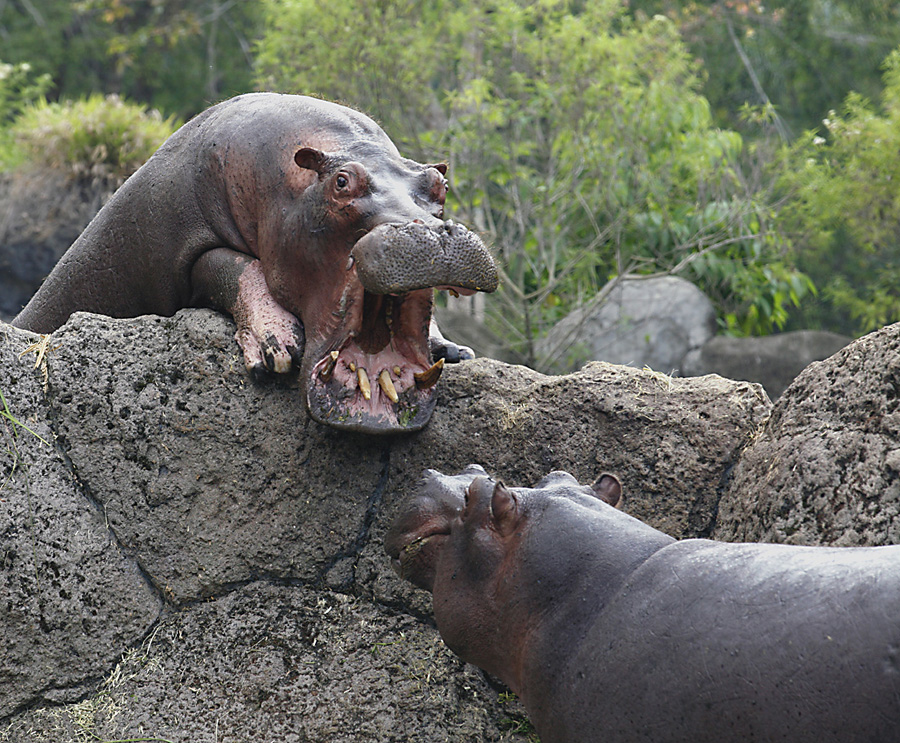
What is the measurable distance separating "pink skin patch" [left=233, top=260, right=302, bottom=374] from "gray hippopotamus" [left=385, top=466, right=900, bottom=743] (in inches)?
36.2

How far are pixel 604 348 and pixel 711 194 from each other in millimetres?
1911

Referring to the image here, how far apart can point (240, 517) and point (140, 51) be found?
1819cm

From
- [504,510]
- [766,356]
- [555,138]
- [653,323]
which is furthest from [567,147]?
[504,510]

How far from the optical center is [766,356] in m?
10.6

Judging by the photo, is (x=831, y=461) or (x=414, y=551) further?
(x=831, y=461)

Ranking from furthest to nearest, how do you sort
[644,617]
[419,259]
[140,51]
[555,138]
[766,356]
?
[140,51] → [766,356] → [555,138] → [419,259] → [644,617]

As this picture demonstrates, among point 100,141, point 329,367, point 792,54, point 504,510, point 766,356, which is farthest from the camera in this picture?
point 792,54

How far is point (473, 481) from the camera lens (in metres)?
3.00

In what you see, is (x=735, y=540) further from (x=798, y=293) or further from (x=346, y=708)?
(x=798, y=293)

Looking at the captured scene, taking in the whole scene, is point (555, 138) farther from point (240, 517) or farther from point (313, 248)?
Result: point (240, 517)

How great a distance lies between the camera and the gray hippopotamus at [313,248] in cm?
343

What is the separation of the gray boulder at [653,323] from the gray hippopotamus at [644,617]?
775 centimetres

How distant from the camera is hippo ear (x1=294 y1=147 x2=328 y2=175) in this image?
3.81 metres

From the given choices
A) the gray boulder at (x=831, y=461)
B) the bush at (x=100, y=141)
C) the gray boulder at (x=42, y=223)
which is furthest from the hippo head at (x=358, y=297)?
the gray boulder at (x=42, y=223)
